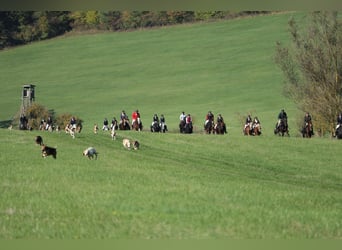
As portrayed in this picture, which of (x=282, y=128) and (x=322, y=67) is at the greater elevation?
(x=322, y=67)

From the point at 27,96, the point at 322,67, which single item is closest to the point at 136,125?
the point at 322,67

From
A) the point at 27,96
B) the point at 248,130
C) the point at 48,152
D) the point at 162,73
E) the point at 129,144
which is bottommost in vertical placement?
the point at 48,152

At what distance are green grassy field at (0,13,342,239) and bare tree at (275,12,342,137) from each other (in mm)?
6722

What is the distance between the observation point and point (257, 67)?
226ft

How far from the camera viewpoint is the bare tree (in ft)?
133

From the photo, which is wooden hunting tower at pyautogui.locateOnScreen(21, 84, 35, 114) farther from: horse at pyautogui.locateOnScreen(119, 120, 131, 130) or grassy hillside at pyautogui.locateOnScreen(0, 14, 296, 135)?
horse at pyautogui.locateOnScreen(119, 120, 131, 130)

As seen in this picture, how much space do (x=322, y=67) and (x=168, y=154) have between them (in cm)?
1857

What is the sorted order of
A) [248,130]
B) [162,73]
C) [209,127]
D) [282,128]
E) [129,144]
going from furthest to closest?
1. [162,73]
2. [209,127]
3. [248,130]
4. [282,128]
5. [129,144]

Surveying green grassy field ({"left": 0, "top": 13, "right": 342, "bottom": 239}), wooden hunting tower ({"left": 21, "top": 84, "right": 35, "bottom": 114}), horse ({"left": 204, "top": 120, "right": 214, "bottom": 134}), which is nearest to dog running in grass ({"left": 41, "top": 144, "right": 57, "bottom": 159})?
green grassy field ({"left": 0, "top": 13, "right": 342, "bottom": 239})

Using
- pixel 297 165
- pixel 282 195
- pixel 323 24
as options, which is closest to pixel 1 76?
pixel 323 24

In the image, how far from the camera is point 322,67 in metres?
41.7

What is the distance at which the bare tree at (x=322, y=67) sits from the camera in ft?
133

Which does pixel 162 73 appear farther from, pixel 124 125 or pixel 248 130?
pixel 248 130

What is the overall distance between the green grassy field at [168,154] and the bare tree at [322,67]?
6.72 metres
